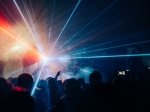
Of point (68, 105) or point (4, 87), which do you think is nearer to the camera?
point (68, 105)

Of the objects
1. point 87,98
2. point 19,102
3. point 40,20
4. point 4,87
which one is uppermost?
point 40,20

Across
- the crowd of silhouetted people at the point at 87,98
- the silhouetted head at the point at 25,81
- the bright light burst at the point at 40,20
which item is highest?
the bright light burst at the point at 40,20

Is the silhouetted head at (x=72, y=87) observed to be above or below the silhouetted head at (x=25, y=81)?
below

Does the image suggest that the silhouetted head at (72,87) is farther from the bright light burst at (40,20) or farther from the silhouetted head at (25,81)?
the bright light burst at (40,20)

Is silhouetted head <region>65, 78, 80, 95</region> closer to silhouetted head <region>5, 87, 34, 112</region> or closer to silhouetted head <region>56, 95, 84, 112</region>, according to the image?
silhouetted head <region>5, 87, 34, 112</region>

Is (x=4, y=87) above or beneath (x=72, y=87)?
above

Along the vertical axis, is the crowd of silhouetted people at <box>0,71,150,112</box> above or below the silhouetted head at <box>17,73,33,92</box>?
below

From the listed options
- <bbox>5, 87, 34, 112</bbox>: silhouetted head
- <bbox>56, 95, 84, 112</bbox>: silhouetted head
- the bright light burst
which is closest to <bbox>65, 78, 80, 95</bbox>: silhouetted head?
<bbox>5, 87, 34, 112</bbox>: silhouetted head

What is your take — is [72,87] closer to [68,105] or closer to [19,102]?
[19,102]

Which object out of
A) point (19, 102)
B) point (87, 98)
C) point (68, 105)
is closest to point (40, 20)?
point (87, 98)

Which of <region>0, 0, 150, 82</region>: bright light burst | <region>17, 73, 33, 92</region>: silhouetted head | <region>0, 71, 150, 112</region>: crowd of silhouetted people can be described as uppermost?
<region>0, 0, 150, 82</region>: bright light burst

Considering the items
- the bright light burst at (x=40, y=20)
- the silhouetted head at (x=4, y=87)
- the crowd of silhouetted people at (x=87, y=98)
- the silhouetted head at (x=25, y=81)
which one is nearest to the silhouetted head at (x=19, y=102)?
the crowd of silhouetted people at (x=87, y=98)

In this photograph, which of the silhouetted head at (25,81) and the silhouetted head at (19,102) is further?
the silhouetted head at (25,81)

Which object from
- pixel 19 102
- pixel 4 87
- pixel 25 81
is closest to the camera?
pixel 19 102
